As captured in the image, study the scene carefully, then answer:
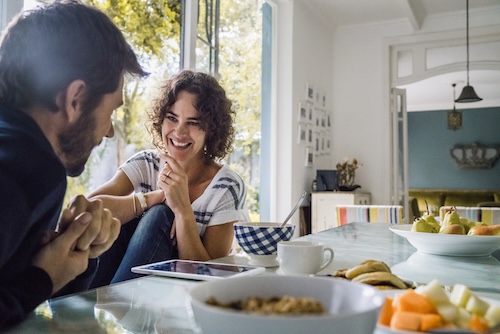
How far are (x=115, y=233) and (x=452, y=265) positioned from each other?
75 centimetres

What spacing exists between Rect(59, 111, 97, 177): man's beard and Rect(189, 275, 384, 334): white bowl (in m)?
0.42

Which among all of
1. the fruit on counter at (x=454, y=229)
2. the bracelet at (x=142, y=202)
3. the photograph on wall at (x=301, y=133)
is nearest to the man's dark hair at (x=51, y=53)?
the bracelet at (x=142, y=202)

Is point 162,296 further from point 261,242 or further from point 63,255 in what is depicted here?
point 261,242

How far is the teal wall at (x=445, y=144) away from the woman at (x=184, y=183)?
28.3 feet

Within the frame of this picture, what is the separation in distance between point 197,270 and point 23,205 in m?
0.39

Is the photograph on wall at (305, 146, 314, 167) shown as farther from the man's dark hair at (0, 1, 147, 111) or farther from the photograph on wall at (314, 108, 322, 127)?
the man's dark hair at (0, 1, 147, 111)

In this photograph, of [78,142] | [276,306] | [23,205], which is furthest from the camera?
[78,142]

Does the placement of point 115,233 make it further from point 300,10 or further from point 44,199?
point 300,10

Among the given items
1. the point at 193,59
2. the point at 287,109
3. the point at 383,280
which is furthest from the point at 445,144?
the point at 383,280

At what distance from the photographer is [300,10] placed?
14.9ft

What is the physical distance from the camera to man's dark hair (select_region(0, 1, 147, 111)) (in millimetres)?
688

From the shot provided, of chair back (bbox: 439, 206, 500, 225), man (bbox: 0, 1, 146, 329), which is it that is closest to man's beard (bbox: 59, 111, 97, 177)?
man (bbox: 0, 1, 146, 329)

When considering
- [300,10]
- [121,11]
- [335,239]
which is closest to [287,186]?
[300,10]

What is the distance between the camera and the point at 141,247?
3.59ft
